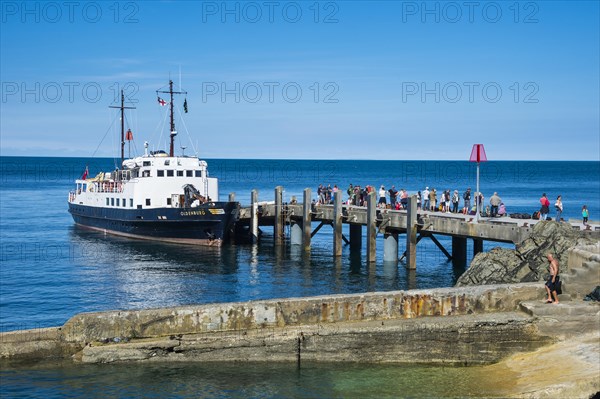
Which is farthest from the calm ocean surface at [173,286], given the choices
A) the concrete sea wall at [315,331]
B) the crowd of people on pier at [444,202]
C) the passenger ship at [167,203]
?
the crowd of people on pier at [444,202]

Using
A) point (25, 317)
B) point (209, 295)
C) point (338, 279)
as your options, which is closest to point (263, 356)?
point (25, 317)

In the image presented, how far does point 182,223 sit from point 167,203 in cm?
336

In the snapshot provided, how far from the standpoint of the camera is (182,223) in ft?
143

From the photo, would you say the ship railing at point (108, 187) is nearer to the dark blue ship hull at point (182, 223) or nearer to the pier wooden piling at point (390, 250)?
the dark blue ship hull at point (182, 223)

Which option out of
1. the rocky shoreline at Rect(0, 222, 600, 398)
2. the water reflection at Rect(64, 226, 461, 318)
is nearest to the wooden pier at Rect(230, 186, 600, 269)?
the water reflection at Rect(64, 226, 461, 318)

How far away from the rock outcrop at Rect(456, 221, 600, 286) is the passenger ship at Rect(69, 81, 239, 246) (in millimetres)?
21341

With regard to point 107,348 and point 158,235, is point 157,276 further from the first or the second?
point 107,348

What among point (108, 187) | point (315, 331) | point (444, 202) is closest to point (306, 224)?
point (444, 202)

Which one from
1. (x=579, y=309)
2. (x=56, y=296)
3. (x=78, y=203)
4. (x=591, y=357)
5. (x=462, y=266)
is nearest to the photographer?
(x=591, y=357)

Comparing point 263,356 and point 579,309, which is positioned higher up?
point 579,309

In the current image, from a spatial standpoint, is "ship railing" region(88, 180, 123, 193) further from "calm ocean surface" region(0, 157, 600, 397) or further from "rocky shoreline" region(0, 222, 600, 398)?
"rocky shoreline" region(0, 222, 600, 398)

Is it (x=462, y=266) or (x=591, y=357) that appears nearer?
(x=591, y=357)

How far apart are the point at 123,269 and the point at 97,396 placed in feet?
74.2

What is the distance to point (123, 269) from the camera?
3562cm
